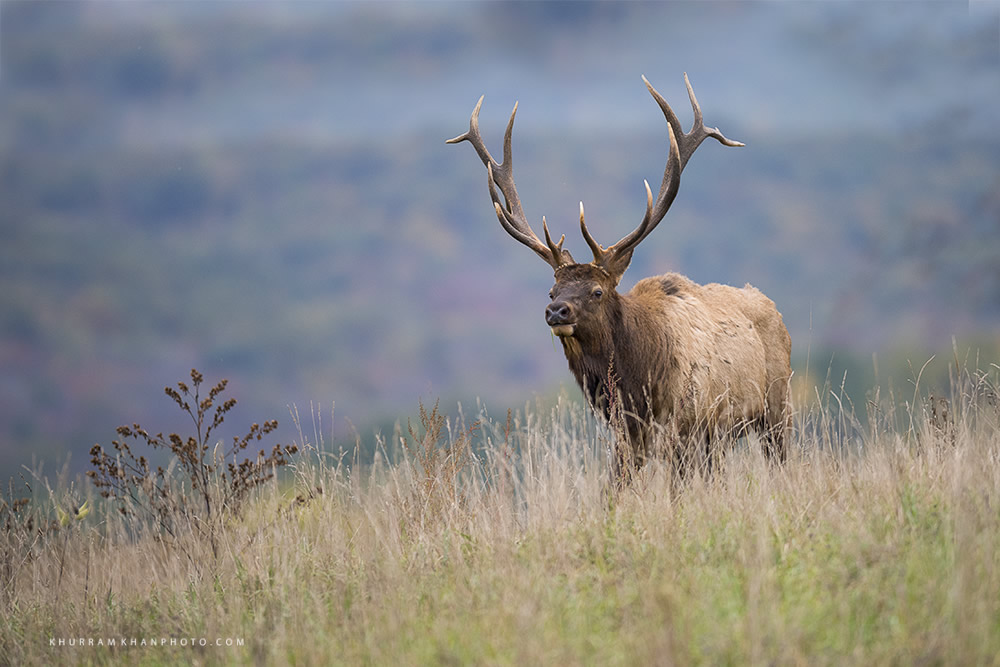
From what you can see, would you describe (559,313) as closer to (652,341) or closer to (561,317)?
(561,317)

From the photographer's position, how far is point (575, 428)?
21.1 ft

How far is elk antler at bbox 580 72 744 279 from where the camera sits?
6.79m

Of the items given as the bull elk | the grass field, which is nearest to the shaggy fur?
the bull elk

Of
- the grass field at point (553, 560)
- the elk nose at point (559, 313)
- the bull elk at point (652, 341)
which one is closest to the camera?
the grass field at point (553, 560)

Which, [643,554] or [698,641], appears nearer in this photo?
[698,641]

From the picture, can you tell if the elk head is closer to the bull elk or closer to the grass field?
the bull elk

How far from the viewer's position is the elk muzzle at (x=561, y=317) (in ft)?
20.8

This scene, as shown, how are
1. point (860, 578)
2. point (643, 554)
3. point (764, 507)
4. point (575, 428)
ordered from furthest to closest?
point (575, 428) < point (764, 507) < point (643, 554) < point (860, 578)

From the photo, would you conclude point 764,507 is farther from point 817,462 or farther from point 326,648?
point 326,648

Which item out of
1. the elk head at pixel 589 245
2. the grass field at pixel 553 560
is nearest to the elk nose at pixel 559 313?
the elk head at pixel 589 245

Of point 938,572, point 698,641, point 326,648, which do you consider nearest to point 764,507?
point 938,572

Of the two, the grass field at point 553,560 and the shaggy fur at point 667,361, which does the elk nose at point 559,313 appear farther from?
the grass field at point 553,560

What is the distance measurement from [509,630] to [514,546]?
1.36m

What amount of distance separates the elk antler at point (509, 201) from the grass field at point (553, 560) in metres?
1.25
